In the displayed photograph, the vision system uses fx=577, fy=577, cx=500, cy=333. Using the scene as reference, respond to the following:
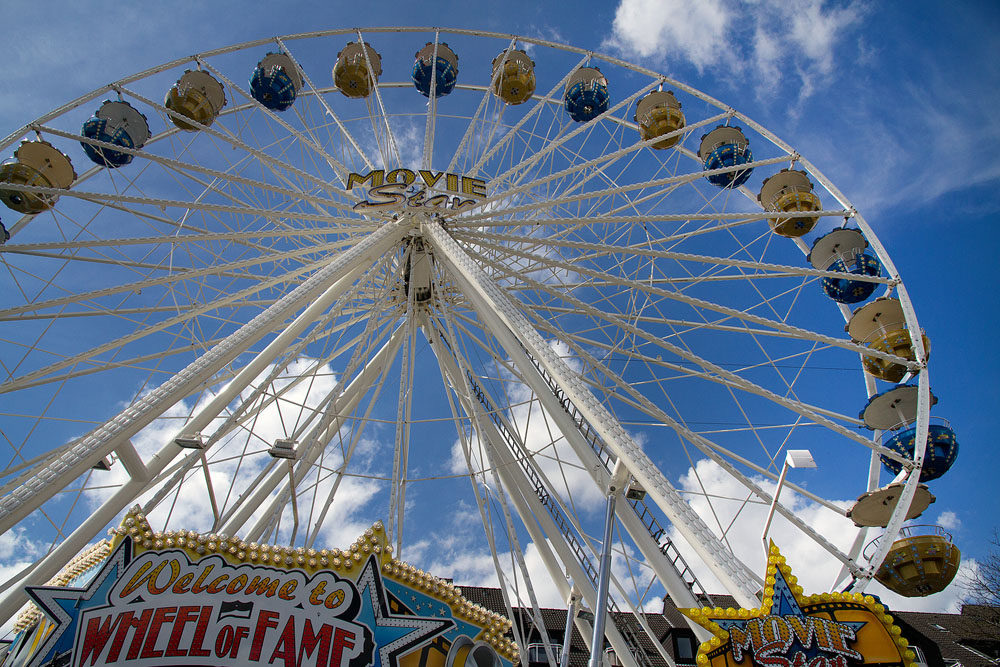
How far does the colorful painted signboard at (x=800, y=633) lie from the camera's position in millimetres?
5523

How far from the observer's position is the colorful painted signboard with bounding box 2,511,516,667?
673cm

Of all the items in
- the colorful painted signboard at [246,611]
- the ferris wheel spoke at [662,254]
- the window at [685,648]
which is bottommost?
the colorful painted signboard at [246,611]

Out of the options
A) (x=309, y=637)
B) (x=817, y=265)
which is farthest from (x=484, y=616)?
(x=817, y=265)

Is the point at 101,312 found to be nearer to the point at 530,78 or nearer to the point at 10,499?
the point at 10,499

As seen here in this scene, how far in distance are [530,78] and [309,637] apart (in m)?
15.3

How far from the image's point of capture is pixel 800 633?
18.5 feet

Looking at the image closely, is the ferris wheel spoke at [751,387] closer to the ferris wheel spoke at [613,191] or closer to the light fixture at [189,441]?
the ferris wheel spoke at [613,191]

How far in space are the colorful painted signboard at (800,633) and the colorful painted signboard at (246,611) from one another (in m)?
3.58

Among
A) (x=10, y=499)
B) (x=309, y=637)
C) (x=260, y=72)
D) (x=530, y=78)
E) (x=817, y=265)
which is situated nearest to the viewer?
(x=10, y=499)

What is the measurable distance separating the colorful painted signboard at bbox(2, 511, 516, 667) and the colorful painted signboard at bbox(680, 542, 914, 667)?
141 inches

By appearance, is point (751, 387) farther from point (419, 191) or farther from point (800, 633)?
point (419, 191)

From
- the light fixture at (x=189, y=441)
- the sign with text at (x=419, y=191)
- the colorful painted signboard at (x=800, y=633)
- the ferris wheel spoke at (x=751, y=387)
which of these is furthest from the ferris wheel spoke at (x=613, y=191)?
the colorful painted signboard at (x=800, y=633)

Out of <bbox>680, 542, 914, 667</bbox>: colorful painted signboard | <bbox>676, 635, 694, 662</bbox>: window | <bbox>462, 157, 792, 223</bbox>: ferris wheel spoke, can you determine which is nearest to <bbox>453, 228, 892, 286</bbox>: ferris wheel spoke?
<bbox>462, 157, 792, 223</bbox>: ferris wheel spoke

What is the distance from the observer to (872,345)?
1225 cm
